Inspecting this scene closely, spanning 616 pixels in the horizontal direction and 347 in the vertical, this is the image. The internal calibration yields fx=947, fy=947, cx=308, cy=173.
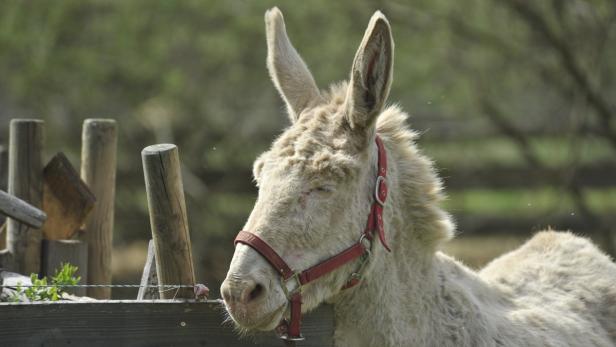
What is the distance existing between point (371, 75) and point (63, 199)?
197 cm

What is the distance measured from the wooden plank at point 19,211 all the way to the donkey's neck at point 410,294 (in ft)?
4.57

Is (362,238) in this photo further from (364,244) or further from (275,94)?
(275,94)

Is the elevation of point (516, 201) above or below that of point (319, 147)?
above

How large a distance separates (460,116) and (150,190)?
42.8 ft

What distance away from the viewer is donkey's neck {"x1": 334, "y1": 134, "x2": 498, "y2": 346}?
381cm

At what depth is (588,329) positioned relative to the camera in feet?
14.8

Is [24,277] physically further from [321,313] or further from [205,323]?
[321,313]

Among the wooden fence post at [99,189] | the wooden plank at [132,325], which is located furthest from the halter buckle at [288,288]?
the wooden fence post at [99,189]

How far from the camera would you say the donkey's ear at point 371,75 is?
3656mm

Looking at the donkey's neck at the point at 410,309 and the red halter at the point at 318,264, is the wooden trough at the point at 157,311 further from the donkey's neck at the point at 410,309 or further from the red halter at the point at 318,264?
the red halter at the point at 318,264

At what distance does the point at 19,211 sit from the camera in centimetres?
414

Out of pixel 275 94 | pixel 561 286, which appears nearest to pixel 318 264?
pixel 561 286

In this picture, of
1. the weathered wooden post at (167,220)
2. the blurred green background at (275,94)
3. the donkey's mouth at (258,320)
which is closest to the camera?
the donkey's mouth at (258,320)

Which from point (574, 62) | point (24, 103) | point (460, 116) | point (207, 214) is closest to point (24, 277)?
point (574, 62)
